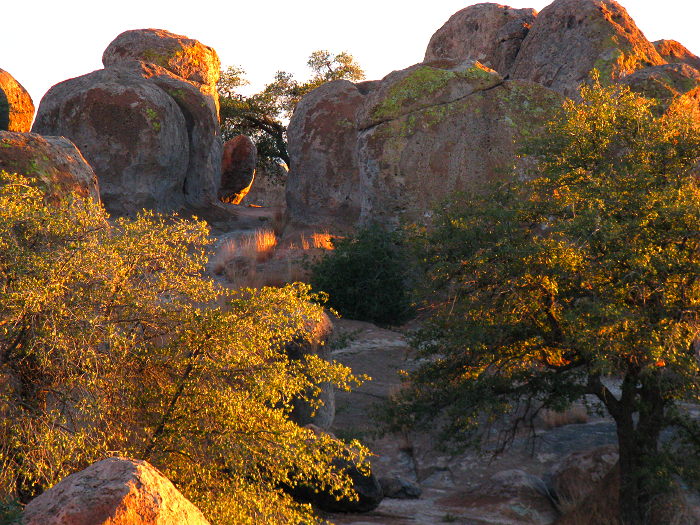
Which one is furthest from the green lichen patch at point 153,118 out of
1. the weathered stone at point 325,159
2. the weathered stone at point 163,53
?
the weathered stone at point 163,53

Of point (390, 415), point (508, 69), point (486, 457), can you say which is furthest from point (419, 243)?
point (508, 69)

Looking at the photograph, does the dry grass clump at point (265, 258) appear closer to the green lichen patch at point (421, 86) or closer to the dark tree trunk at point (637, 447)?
the green lichen patch at point (421, 86)

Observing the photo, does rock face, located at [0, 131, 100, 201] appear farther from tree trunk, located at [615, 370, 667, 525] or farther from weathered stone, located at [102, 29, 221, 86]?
weathered stone, located at [102, 29, 221, 86]

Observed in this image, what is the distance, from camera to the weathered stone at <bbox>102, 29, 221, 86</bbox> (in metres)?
31.7

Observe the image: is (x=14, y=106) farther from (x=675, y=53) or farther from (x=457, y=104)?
(x=675, y=53)

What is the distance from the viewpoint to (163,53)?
31.7 metres

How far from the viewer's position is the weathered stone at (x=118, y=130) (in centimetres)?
2397

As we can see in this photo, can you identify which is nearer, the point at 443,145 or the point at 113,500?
the point at 113,500

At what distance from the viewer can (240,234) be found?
26609mm

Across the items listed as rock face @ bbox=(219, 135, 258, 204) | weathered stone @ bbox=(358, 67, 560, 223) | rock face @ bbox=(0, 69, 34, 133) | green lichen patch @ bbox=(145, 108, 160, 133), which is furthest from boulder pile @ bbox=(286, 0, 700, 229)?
rock face @ bbox=(219, 135, 258, 204)

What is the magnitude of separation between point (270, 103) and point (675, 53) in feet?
61.2

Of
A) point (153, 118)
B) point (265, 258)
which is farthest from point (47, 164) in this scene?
point (153, 118)

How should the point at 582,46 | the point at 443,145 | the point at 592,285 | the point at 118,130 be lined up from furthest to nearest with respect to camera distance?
the point at 582,46 < the point at 118,130 < the point at 443,145 < the point at 592,285

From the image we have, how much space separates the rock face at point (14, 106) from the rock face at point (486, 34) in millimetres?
17667
